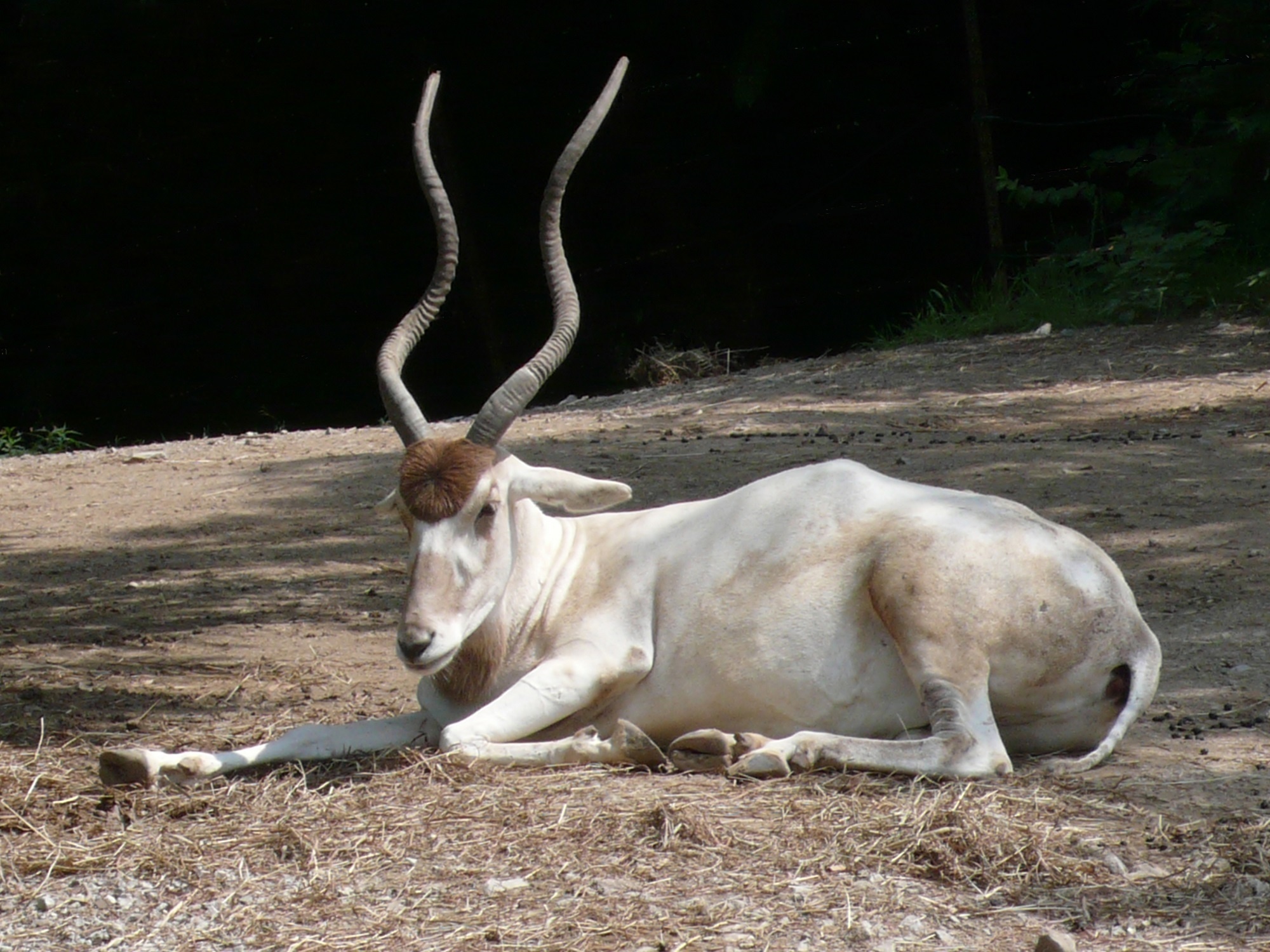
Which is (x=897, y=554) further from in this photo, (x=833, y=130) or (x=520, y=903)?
(x=833, y=130)

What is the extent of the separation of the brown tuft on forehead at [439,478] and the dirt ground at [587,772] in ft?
2.10

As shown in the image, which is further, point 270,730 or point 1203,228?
point 1203,228

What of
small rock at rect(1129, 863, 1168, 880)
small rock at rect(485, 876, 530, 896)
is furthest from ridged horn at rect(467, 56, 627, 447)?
small rock at rect(1129, 863, 1168, 880)

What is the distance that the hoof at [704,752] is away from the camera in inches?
153

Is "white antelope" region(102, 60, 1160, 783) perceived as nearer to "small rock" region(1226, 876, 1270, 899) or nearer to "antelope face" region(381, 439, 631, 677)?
"antelope face" region(381, 439, 631, 677)

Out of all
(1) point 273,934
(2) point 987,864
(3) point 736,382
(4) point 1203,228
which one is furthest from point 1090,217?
(1) point 273,934

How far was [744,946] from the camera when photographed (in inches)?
114

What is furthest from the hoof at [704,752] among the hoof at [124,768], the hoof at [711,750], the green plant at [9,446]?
the green plant at [9,446]

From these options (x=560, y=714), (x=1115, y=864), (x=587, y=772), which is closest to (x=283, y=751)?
(x=560, y=714)

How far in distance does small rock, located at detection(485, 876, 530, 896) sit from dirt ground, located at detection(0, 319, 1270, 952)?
13 mm

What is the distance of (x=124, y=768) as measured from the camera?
385 cm

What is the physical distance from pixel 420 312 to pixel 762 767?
6.00ft

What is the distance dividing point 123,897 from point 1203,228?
27.8 ft

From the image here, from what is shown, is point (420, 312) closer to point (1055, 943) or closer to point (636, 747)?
point (636, 747)
